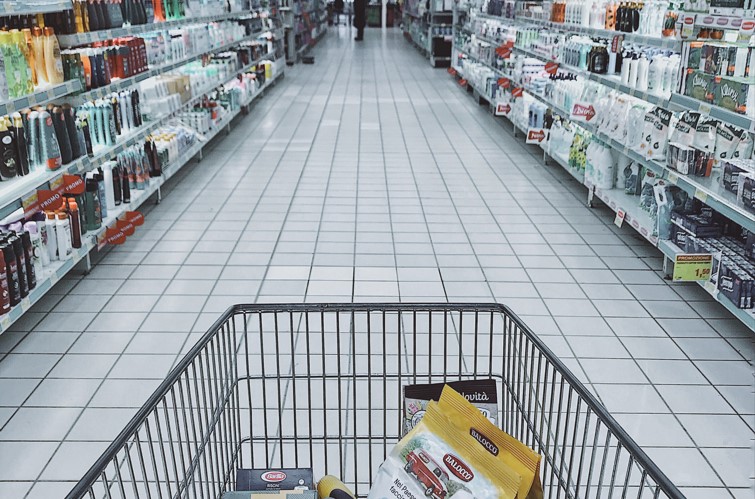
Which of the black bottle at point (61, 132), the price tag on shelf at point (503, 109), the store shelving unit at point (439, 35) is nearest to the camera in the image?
the black bottle at point (61, 132)

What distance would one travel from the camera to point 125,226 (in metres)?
4.99

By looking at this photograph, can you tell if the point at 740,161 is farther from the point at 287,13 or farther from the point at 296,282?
the point at 287,13

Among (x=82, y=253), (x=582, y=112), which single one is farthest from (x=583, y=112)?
(x=82, y=253)

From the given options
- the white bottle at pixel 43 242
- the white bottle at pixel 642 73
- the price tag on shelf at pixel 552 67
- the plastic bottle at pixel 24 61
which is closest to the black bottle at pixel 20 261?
the white bottle at pixel 43 242

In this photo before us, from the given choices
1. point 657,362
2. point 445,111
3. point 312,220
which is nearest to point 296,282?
point 312,220

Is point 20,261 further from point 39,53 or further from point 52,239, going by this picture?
point 39,53

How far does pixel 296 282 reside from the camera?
178 inches

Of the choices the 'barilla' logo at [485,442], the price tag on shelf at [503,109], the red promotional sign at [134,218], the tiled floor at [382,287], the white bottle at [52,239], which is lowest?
the tiled floor at [382,287]

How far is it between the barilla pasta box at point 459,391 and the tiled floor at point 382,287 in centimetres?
140

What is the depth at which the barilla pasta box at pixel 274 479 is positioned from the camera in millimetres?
1749

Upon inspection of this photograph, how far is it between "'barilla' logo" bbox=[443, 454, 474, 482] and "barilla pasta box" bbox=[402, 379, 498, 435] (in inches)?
8.4

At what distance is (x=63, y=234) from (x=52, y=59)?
1099 mm

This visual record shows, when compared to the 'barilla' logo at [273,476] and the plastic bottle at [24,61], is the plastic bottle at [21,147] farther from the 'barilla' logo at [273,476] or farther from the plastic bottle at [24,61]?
the 'barilla' logo at [273,476]

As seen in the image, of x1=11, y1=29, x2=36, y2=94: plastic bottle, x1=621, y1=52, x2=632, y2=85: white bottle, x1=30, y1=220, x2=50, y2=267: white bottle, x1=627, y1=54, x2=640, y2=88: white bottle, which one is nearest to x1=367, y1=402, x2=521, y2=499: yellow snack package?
x1=30, y1=220, x2=50, y2=267: white bottle
